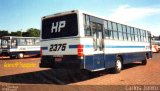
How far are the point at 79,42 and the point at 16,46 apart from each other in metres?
23.6

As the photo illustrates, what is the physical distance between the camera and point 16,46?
33.5m

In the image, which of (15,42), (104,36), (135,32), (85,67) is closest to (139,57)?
(135,32)

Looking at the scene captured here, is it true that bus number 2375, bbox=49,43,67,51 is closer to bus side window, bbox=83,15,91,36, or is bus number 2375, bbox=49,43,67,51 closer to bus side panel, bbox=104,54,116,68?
bus side window, bbox=83,15,91,36

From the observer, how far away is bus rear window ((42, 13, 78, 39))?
11783mm

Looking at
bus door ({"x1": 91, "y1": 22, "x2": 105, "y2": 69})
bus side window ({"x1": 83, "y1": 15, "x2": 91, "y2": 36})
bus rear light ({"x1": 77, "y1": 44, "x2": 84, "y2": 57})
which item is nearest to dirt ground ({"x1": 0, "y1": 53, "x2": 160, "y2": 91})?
bus door ({"x1": 91, "y1": 22, "x2": 105, "y2": 69})

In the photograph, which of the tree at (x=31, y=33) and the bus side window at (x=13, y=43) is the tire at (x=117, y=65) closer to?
the bus side window at (x=13, y=43)

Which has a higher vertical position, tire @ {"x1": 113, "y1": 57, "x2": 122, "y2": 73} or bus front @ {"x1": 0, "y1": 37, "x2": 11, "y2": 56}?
bus front @ {"x1": 0, "y1": 37, "x2": 11, "y2": 56}

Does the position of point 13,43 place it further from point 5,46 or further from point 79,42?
point 79,42

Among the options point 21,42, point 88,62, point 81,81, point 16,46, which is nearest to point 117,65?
point 81,81

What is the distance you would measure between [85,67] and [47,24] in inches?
125

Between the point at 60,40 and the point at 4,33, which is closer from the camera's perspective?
the point at 60,40

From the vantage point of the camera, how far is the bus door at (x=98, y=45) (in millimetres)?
12609

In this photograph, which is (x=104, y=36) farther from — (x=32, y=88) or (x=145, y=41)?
(x=145, y=41)

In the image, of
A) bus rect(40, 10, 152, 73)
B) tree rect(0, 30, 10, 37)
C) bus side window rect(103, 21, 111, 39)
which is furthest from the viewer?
tree rect(0, 30, 10, 37)
